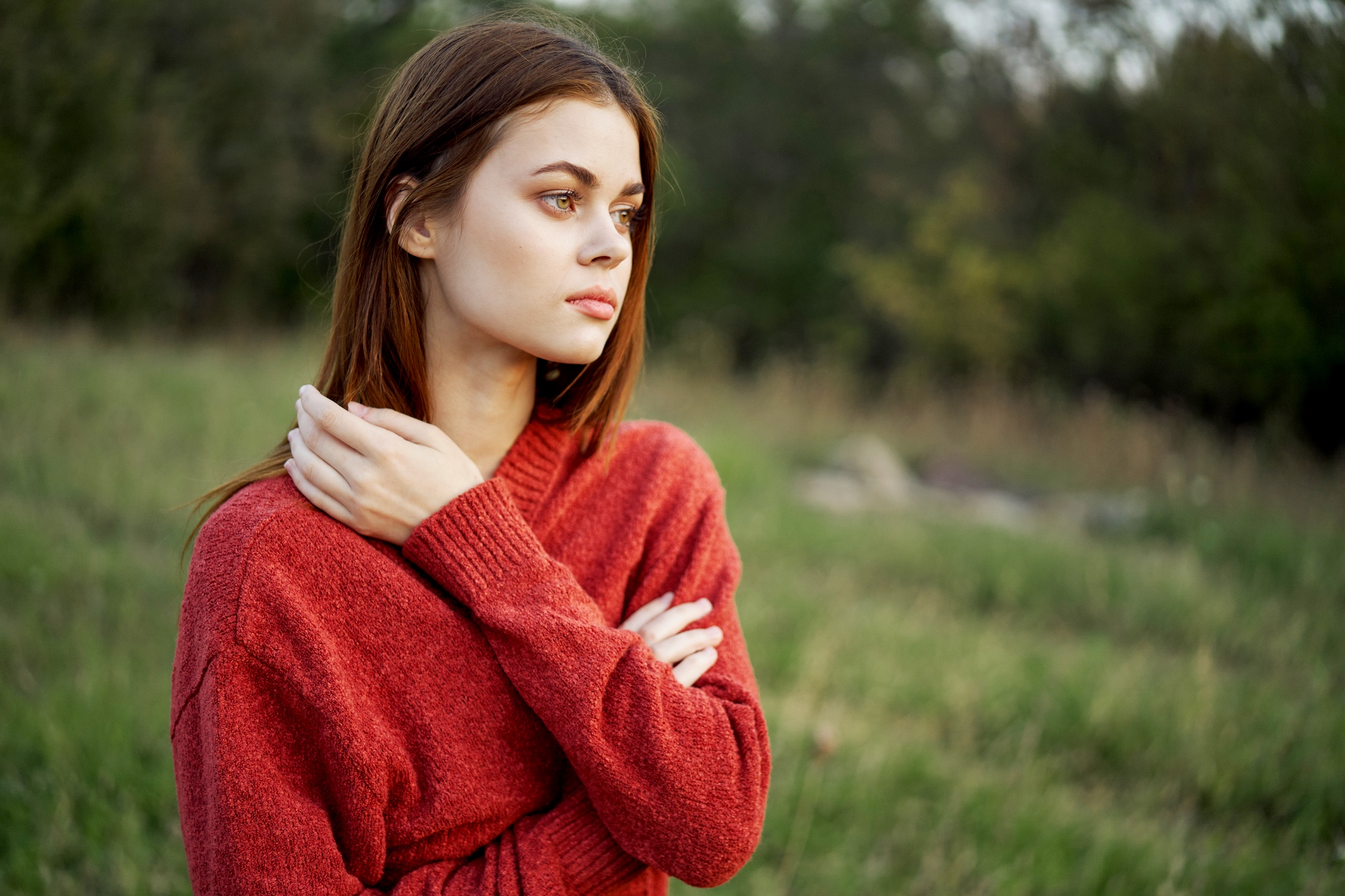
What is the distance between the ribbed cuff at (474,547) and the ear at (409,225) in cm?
37

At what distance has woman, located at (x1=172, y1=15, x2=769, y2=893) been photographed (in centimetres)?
128

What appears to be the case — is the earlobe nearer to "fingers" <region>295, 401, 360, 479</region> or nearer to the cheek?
the cheek

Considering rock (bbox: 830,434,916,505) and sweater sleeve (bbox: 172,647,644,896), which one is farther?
rock (bbox: 830,434,916,505)

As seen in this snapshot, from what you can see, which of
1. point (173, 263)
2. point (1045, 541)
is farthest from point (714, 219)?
point (1045, 541)

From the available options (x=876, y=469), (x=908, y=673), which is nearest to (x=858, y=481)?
(x=876, y=469)

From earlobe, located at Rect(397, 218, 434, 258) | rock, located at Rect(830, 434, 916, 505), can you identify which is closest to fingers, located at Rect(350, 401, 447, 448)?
earlobe, located at Rect(397, 218, 434, 258)

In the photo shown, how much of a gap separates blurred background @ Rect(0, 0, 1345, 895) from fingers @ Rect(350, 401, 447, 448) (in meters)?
0.73

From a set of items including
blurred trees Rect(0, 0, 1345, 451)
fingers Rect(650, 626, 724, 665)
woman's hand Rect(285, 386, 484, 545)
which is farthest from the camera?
blurred trees Rect(0, 0, 1345, 451)

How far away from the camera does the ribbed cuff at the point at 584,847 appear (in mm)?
1402

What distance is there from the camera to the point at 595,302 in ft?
4.77

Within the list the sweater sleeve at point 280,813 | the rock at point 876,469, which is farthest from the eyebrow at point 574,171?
the rock at point 876,469

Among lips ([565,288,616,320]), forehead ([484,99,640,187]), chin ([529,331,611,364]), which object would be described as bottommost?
chin ([529,331,611,364])

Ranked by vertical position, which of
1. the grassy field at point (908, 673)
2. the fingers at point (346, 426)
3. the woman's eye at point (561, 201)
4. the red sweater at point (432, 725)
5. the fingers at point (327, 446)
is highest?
the woman's eye at point (561, 201)

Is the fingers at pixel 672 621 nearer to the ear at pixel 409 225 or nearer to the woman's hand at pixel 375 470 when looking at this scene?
the woman's hand at pixel 375 470
